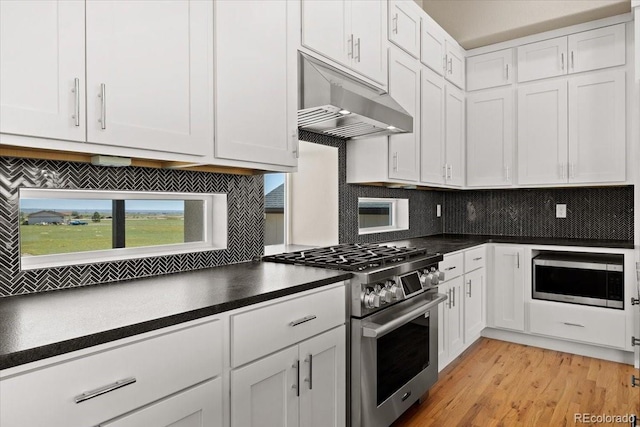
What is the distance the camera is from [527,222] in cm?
401

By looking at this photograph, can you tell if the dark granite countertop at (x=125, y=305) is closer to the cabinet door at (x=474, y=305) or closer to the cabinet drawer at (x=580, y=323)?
the cabinet door at (x=474, y=305)

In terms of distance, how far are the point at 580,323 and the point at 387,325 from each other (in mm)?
2166

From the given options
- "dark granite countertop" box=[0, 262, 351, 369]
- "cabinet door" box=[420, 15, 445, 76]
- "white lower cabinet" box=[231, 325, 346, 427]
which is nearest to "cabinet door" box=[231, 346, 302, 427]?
"white lower cabinet" box=[231, 325, 346, 427]

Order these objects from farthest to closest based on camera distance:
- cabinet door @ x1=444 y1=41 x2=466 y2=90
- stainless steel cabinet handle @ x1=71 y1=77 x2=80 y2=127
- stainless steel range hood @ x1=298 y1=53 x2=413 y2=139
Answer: cabinet door @ x1=444 y1=41 x2=466 y2=90 → stainless steel range hood @ x1=298 y1=53 x2=413 y2=139 → stainless steel cabinet handle @ x1=71 y1=77 x2=80 y2=127

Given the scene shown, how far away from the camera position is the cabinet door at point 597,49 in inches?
129

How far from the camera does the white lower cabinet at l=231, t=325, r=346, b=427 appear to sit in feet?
4.65

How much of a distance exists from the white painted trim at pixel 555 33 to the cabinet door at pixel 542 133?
40cm

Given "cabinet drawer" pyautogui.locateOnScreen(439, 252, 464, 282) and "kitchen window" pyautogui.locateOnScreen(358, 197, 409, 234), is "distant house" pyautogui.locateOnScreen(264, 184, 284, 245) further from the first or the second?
"cabinet drawer" pyautogui.locateOnScreen(439, 252, 464, 282)

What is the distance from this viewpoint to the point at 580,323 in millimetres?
3262

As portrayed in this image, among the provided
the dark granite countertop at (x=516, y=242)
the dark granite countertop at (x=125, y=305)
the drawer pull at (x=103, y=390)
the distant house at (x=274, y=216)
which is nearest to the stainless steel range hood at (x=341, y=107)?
the distant house at (x=274, y=216)

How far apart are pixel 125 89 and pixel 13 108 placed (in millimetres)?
334

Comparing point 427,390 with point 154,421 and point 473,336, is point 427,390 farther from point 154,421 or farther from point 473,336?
point 154,421

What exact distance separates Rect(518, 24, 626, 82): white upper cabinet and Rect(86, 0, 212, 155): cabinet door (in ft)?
10.1

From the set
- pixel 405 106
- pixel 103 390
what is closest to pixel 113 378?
pixel 103 390
